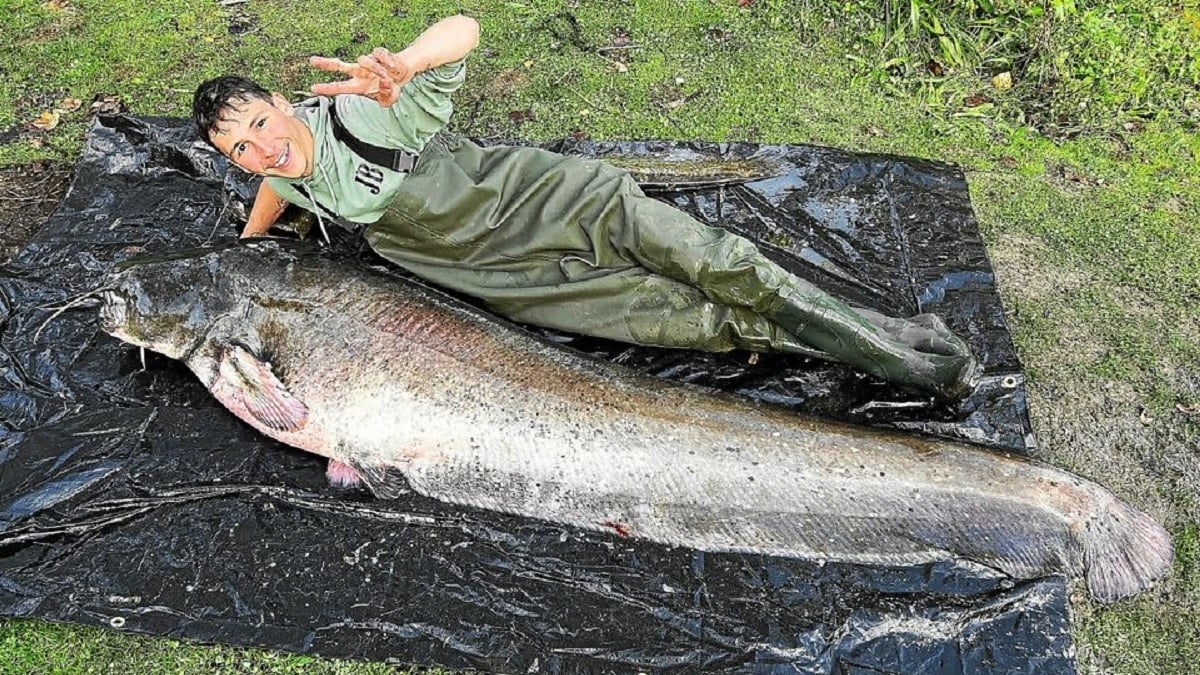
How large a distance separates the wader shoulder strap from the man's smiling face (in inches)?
4.8

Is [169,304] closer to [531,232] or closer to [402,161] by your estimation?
[402,161]

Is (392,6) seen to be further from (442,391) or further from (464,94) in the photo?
(442,391)

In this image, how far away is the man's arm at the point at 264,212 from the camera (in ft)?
13.3

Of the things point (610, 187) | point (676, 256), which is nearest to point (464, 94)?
point (610, 187)

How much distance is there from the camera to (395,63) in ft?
10.4

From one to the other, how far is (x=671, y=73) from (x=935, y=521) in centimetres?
335

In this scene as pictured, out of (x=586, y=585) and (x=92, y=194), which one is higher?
(x=92, y=194)

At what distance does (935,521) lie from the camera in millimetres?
3123

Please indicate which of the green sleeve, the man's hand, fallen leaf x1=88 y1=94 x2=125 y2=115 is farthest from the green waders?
fallen leaf x1=88 y1=94 x2=125 y2=115

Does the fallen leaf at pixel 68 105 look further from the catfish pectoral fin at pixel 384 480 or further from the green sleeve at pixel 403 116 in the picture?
the catfish pectoral fin at pixel 384 480

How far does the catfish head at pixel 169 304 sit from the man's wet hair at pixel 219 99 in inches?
23.9

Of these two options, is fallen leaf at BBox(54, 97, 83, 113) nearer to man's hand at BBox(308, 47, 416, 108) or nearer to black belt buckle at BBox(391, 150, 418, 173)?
black belt buckle at BBox(391, 150, 418, 173)

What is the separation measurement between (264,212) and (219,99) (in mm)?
833

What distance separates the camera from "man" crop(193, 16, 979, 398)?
3.49 m
